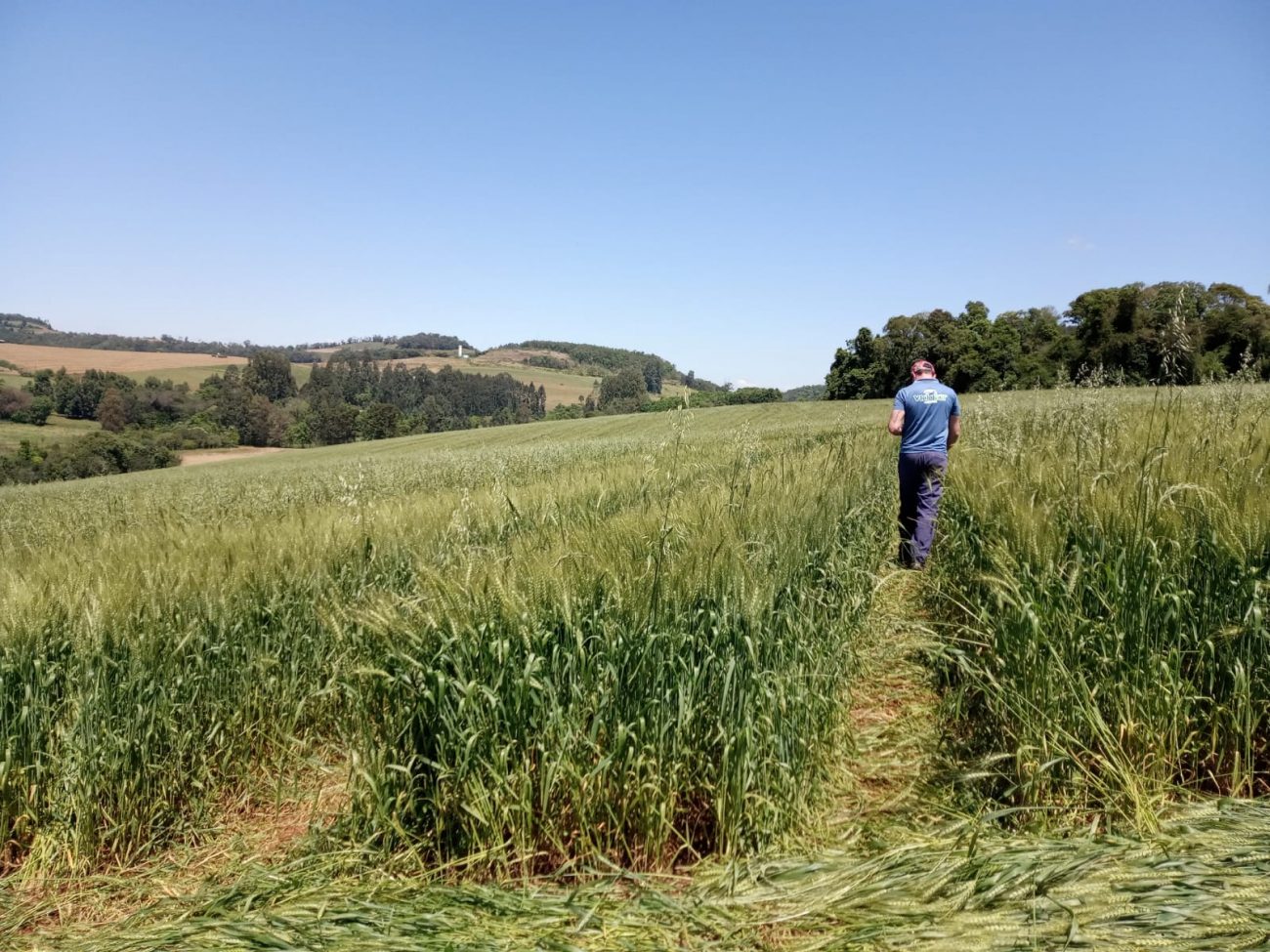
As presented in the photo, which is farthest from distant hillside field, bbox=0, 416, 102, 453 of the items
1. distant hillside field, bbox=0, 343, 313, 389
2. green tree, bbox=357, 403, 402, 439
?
green tree, bbox=357, 403, 402, 439

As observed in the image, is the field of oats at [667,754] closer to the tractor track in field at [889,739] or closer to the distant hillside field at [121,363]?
the tractor track in field at [889,739]

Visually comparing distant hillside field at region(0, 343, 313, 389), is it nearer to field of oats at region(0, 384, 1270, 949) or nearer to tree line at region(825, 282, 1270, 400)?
tree line at region(825, 282, 1270, 400)

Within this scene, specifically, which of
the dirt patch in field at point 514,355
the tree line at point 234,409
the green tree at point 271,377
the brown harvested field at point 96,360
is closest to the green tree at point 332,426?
the tree line at point 234,409

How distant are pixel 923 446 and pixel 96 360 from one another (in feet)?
427

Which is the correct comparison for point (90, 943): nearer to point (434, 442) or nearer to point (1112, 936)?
point (1112, 936)

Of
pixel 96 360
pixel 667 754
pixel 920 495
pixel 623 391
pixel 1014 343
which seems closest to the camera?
pixel 667 754

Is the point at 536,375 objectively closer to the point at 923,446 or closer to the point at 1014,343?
the point at 1014,343

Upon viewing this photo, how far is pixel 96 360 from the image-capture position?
101 metres

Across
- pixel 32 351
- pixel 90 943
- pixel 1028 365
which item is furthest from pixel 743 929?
pixel 32 351

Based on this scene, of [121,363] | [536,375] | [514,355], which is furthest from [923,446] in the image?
[514,355]

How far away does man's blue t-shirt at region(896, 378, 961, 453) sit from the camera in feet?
21.0

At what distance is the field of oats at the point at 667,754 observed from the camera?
2029 mm

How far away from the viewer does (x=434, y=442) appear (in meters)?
48.8

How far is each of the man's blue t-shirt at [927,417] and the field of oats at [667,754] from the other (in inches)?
105
